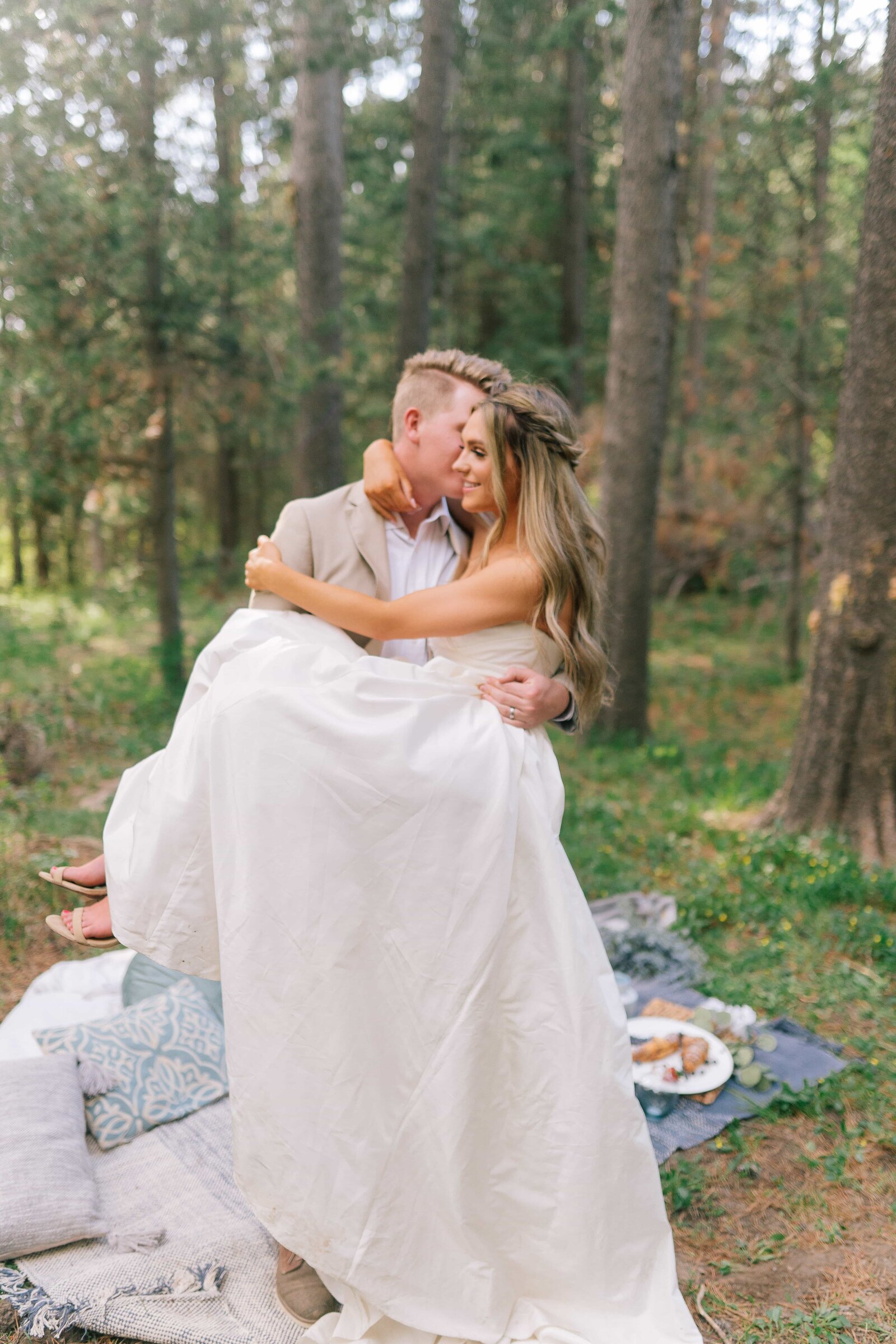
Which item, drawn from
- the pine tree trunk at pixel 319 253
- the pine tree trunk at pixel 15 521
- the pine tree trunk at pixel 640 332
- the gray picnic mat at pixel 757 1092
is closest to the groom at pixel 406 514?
the gray picnic mat at pixel 757 1092

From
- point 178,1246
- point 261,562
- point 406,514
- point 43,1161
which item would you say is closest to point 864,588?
point 406,514

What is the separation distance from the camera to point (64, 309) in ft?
23.5

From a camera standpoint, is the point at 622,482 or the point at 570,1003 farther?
the point at 622,482

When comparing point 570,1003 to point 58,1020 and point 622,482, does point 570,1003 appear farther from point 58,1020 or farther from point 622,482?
point 622,482

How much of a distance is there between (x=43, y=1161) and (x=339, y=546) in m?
1.88

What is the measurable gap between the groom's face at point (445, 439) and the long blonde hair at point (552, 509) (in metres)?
0.14

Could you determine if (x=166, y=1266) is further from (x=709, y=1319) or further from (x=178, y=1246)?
(x=709, y=1319)

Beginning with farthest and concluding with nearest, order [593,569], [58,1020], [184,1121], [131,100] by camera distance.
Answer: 1. [131,100]
2. [58,1020]
3. [184,1121]
4. [593,569]

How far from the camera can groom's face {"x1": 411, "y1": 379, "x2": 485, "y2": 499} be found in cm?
288

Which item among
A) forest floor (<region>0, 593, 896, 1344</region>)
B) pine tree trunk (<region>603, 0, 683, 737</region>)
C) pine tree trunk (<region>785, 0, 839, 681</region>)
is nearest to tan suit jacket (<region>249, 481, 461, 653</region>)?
forest floor (<region>0, 593, 896, 1344</region>)

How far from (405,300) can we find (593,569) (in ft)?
23.8

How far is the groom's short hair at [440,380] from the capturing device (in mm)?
2908

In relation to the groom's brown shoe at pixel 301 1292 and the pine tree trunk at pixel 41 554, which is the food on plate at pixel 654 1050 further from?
the pine tree trunk at pixel 41 554

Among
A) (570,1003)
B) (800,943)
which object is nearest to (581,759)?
(800,943)
